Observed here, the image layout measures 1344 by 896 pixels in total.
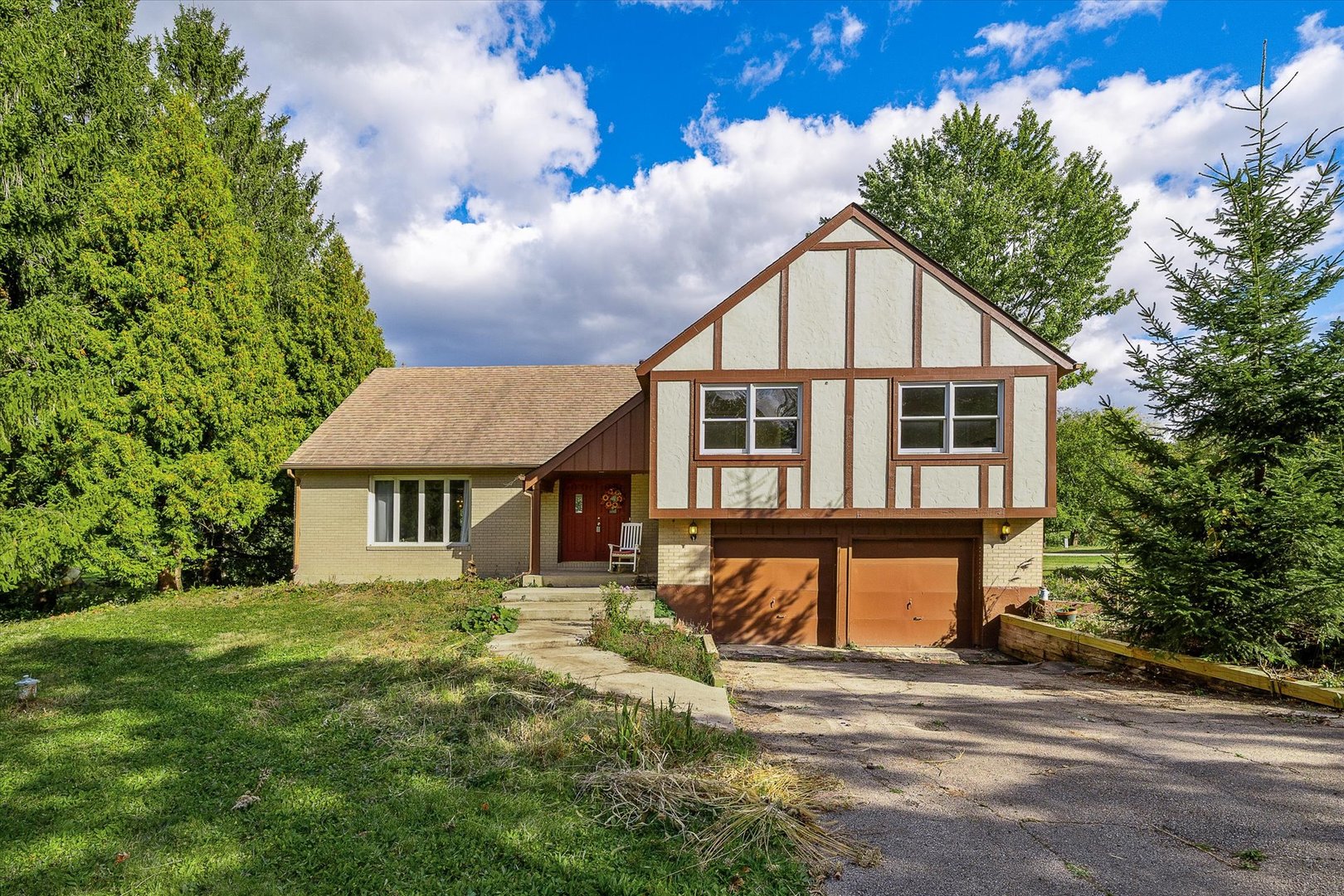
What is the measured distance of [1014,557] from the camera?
12055 mm

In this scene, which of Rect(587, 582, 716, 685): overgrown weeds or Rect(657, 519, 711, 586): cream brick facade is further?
Rect(657, 519, 711, 586): cream brick facade

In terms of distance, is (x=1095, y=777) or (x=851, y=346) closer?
(x=1095, y=777)

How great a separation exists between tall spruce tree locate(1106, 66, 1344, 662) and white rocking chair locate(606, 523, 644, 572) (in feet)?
29.3

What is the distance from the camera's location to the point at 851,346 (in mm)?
12031

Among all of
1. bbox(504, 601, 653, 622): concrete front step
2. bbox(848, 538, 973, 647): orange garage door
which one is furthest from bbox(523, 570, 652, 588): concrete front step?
bbox(848, 538, 973, 647): orange garage door

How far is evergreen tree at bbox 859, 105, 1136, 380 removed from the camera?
20953mm

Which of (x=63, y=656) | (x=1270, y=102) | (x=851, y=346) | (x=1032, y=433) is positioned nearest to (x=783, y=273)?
(x=851, y=346)

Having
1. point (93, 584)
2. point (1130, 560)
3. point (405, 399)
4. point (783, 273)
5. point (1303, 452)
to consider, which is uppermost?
point (783, 273)

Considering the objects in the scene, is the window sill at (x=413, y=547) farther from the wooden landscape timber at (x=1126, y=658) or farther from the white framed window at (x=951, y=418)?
the wooden landscape timber at (x=1126, y=658)

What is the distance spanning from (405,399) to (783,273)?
11.7m

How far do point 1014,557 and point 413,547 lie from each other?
531 inches

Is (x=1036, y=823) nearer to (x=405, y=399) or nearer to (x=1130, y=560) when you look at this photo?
(x=1130, y=560)

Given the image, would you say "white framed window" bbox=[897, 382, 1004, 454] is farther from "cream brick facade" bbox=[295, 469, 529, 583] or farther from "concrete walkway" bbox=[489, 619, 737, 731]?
"cream brick facade" bbox=[295, 469, 529, 583]

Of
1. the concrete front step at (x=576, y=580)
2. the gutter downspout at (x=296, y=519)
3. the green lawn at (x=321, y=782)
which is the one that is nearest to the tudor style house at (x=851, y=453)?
the concrete front step at (x=576, y=580)
